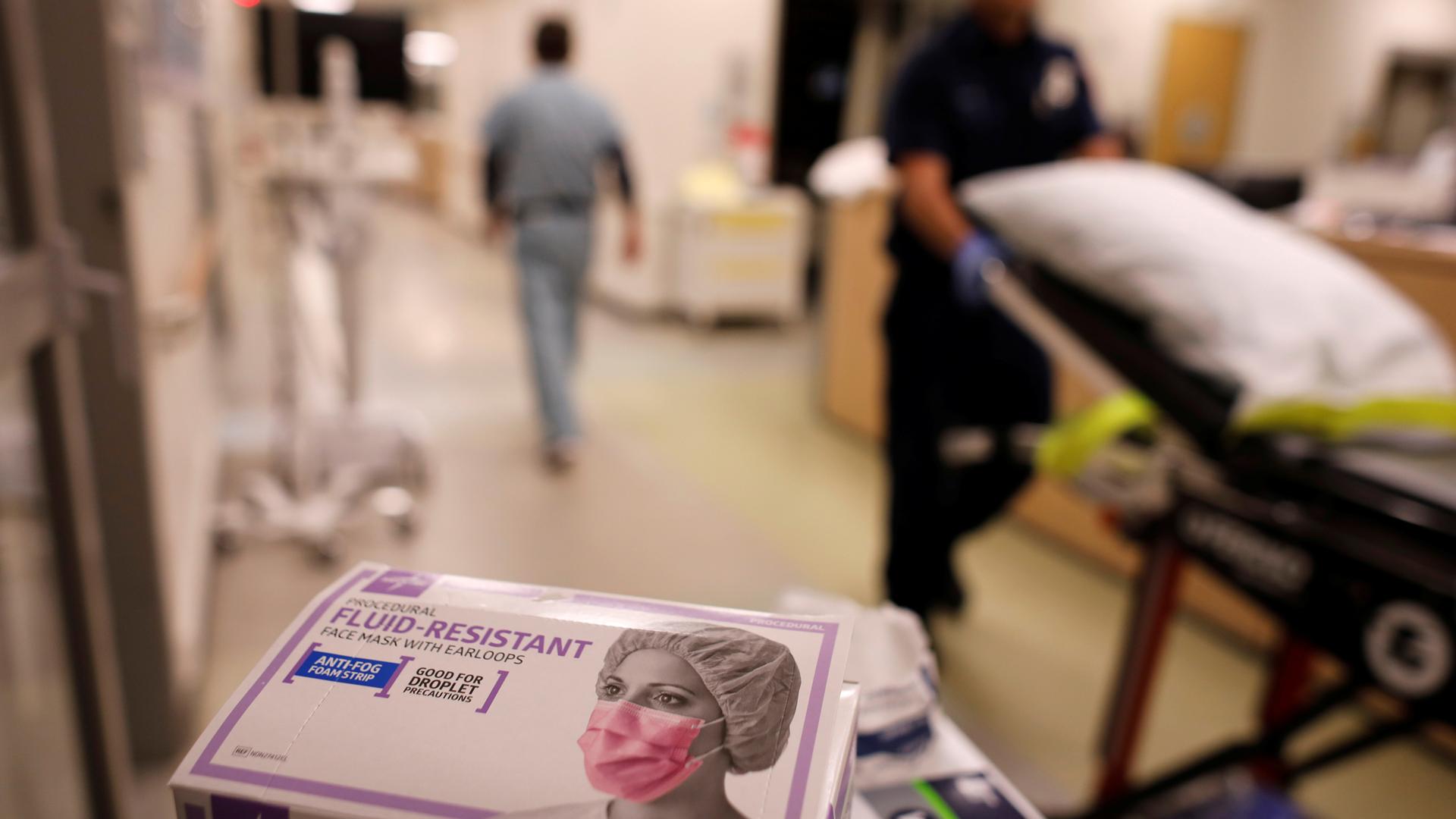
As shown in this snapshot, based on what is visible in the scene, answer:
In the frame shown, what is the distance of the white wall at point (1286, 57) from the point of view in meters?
6.06

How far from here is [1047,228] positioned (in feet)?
4.66

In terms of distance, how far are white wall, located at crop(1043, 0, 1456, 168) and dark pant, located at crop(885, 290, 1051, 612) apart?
15.1ft

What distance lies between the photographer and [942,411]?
214cm

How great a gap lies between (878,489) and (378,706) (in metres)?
3.11

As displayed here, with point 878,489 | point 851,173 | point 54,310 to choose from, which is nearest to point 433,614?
point 54,310

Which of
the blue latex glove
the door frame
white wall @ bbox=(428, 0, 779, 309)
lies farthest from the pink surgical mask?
white wall @ bbox=(428, 0, 779, 309)

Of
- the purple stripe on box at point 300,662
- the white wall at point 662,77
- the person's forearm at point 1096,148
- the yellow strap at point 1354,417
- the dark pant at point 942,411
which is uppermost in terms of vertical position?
the white wall at point 662,77

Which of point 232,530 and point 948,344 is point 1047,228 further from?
point 232,530

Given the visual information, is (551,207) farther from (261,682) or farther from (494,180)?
(261,682)

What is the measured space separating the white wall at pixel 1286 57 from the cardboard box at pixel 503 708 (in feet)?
20.9

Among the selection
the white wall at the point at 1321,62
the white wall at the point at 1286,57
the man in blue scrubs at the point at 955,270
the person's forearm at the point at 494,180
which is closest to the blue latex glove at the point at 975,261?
the man in blue scrubs at the point at 955,270

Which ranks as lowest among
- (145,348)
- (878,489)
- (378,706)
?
(878,489)

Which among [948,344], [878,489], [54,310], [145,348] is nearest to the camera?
[54,310]

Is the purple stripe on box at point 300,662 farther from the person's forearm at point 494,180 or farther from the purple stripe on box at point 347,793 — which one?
the person's forearm at point 494,180
